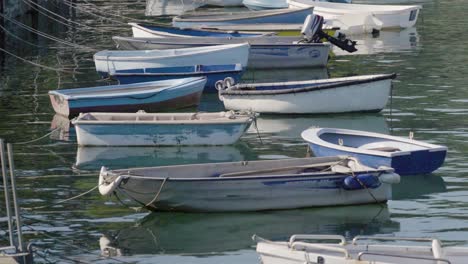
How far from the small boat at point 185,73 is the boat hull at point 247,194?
972 centimetres

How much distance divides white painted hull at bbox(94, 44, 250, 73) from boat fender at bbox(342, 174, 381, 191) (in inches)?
430

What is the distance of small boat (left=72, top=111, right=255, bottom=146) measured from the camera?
792 inches

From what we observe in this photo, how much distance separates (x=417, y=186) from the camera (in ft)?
56.7

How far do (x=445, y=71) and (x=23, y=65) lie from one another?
10761 millimetres

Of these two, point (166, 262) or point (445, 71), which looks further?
point (445, 71)

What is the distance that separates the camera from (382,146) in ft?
59.6

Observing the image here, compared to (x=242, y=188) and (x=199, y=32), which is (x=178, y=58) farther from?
(x=242, y=188)

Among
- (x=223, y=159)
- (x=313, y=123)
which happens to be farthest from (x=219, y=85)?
(x=223, y=159)

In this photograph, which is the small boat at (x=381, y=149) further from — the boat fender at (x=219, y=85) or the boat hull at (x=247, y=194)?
the boat fender at (x=219, y=85)

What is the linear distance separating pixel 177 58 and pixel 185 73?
3.53 ft

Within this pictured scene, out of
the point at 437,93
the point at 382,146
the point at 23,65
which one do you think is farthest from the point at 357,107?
the point at 23,65

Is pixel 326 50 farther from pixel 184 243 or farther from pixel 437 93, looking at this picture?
pixel 184 243

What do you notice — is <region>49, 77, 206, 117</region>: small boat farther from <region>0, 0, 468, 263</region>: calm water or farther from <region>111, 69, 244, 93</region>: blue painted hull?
<region>111, 69, 244, 93</region>: blue painted hull

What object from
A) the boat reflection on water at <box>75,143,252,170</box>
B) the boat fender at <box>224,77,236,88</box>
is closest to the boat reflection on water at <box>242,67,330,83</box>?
the boat fender at <box>224,77,236,88</box>
